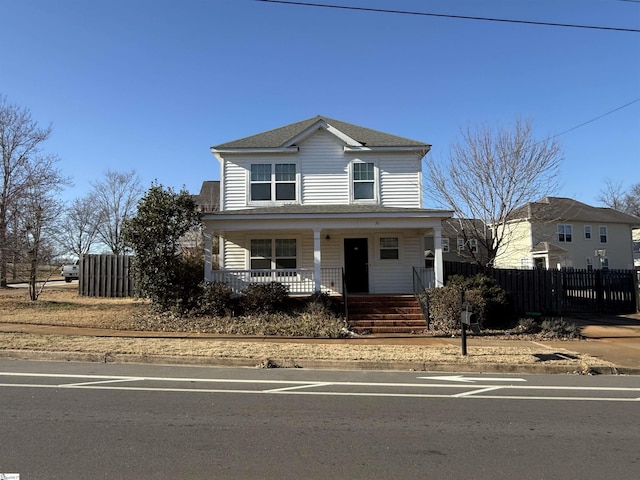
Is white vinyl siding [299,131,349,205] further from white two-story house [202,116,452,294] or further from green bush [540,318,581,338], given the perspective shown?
green bush [540,318,581,338]

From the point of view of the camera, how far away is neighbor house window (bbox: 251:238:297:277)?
1770 centimetres

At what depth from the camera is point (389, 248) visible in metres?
17.8

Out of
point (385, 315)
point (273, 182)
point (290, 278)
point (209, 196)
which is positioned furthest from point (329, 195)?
point (209, 196)

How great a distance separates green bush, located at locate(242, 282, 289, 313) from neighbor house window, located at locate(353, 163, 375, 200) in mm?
5155

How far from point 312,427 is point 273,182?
13.3m

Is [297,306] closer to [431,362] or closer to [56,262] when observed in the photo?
[431,362]

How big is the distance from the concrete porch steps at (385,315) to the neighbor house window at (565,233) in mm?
A: 30507

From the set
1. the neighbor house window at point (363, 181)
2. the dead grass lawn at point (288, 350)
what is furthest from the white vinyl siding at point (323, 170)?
the dead grass lawn at point (288, 350)

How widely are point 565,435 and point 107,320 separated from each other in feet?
42.8

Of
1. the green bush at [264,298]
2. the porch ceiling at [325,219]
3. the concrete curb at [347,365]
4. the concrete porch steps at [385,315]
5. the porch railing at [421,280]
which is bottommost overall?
the concrete curb at [347,365]

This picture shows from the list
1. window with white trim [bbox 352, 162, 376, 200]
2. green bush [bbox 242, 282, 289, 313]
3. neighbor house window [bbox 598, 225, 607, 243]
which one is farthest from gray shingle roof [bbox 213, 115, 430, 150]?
neighbor house window [bbox 598, 225, 607, 243]

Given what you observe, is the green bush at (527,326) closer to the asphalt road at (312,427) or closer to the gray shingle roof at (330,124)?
the asphalt road at (312,427)

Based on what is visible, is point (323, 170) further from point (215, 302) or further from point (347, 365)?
point (347, 365)

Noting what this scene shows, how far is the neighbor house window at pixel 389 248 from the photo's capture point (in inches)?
700
